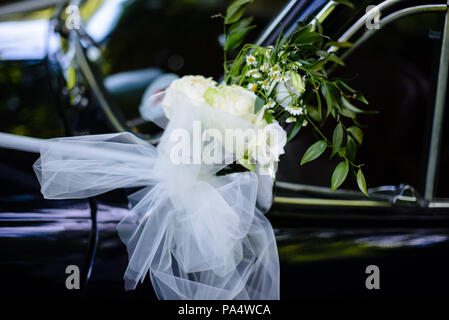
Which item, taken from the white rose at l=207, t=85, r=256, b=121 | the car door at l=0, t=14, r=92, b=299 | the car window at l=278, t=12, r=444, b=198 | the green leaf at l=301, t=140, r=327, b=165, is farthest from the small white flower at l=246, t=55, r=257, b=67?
the car window at l=278, t=12, r=444, b=198

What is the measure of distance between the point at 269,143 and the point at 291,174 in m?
0.80

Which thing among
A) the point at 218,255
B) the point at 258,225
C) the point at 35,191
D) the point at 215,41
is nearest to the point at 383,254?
the point at 258,225

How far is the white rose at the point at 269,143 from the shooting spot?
111 cm

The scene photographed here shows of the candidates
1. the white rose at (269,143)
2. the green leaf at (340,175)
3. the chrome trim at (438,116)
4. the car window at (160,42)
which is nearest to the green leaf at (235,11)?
the white rose at (269,143)

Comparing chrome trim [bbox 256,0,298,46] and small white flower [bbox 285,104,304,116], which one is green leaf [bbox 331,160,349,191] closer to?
small white flower [bbox 285,104,304,116]

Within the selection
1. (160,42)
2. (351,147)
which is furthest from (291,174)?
(160,42)

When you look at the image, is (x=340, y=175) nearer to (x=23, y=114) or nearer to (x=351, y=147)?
(x=351, y=147)

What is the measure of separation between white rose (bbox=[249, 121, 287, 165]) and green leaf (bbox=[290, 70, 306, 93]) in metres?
0.11

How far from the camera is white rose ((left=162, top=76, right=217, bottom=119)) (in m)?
1.16

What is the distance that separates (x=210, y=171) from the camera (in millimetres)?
1181

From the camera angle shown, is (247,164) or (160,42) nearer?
(247,164)

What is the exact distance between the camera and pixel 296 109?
1163mm

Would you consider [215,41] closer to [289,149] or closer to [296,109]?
[289,149]

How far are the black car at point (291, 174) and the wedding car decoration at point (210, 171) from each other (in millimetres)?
87
